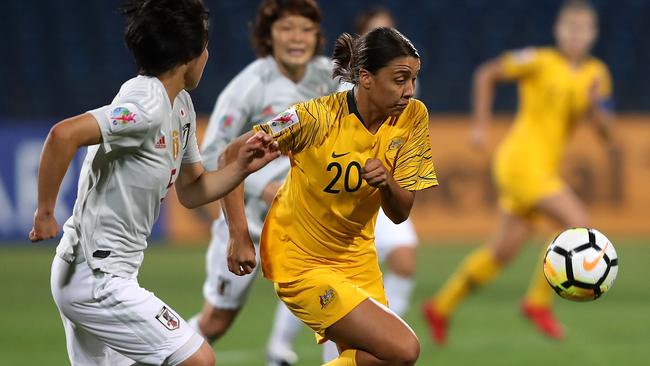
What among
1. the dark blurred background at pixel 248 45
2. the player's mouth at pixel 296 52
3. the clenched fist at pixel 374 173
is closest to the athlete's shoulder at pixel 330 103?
the clenched fist at pixel 374 173

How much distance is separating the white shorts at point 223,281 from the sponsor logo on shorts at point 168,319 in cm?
160

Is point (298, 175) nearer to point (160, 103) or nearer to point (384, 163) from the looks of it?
point (384, 163)

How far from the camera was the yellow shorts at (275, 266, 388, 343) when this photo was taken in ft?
14.4

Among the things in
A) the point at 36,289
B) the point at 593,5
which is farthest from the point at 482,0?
the point at 36,289

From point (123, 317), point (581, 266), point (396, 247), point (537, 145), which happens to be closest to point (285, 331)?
point (396, 247)

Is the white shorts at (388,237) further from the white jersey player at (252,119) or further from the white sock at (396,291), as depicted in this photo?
the white jersey player at (252,119)

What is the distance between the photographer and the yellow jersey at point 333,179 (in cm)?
434

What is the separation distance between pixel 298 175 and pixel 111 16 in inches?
442

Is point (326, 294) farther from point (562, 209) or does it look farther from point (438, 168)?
point (438, 168)

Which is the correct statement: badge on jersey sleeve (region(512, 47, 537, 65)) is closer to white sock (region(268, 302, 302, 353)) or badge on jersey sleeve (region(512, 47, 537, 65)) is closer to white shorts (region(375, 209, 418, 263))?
white shorts (region(375, 209, 418, 263))

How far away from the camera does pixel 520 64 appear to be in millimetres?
8750

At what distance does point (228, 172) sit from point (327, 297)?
0.63m

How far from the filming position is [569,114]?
885 cm

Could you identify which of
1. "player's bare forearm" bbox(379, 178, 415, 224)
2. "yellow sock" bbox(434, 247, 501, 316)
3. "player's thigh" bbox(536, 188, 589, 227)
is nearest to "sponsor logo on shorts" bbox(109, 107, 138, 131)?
"player's bare forearm" bbox(379, 178, 415, 224)
